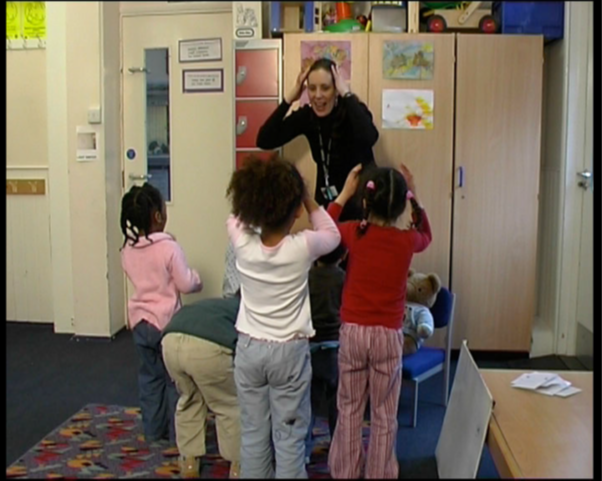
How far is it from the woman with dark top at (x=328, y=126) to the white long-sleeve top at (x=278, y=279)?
0.53 m

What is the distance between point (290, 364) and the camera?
150cm

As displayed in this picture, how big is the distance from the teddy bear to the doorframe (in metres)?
0.90

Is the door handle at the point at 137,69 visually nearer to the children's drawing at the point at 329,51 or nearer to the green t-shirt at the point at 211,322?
the children's drawing at the point at 329,51

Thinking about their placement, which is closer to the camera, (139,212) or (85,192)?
(139,212)

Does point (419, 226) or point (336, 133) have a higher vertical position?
point (336, 133)

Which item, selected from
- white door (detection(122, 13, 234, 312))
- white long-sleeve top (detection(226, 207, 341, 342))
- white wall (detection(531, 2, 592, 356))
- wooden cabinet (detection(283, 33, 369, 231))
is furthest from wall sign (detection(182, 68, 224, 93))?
white long-sleeve top (detection(226, 207, 341, 342))

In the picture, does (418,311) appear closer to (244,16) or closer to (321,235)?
(321,235)

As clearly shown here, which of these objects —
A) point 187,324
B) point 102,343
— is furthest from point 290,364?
point 102,343

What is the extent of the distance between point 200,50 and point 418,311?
1.78m

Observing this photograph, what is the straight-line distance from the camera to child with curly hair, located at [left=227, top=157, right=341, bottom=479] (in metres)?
1.46

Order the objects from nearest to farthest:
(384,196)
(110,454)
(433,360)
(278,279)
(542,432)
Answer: (542,432) → (278,279) → (384,196) → (110,454) → (433,360)

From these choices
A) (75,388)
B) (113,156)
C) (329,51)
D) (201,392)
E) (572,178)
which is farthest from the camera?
(113,156)

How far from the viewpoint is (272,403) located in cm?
153

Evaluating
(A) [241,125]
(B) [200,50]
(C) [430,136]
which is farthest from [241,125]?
(C) [430,136]
